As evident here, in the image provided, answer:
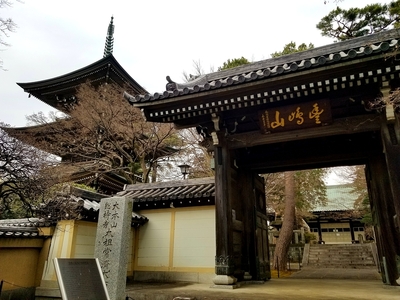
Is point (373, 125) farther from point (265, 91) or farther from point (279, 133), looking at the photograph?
point (265, 91)

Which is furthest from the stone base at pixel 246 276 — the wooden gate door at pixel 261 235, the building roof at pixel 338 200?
the building roof at pixel 338 200

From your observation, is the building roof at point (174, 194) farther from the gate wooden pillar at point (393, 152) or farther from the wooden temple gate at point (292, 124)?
the gate wooden pillar at point (393, 152)

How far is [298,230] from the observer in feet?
74.5

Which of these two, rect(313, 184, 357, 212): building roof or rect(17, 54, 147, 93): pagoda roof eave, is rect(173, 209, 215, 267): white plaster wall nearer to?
rect(17, 54, 147, 93): pagoda roof eave

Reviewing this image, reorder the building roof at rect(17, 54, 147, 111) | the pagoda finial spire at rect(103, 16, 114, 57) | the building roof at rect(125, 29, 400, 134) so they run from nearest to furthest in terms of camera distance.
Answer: the building roof at rect(125, 29, 400, 134), the building roof at rect(17, 54, 147, 111), the pagoda finial spire at rect(103, 16, 114, 57)

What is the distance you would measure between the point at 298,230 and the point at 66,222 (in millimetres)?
19384

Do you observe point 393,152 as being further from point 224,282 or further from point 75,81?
point 75,81

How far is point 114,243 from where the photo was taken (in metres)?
5.62

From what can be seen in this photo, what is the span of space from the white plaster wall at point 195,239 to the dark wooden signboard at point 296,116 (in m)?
3.20

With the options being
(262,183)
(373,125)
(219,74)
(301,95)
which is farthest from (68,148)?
(373,125)

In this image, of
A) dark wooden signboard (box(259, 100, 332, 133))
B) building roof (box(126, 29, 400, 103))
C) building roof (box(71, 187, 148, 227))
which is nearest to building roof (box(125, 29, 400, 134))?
building roof (box(126, 29, 400, 103))

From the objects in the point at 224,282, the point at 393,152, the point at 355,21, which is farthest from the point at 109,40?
the point at 393,152

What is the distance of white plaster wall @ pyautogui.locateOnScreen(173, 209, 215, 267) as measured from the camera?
26.9 ft

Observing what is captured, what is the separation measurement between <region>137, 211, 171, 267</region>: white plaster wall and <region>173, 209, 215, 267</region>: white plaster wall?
1.10 ft
